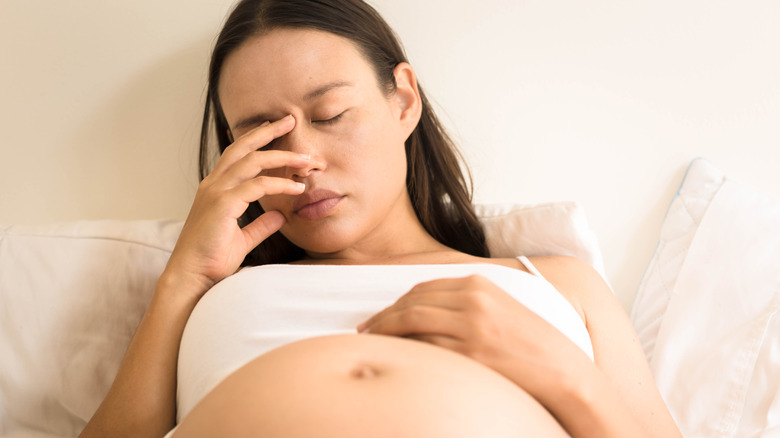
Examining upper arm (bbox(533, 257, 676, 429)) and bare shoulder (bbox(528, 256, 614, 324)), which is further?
bare shoulder (bbox(528, 256, 614, 324))

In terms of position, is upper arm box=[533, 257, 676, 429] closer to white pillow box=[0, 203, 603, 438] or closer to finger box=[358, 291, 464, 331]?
white pillow box=[0, 203, 603, 438]

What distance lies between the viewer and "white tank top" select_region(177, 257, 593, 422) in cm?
102

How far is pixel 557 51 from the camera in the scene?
1660 millimetres

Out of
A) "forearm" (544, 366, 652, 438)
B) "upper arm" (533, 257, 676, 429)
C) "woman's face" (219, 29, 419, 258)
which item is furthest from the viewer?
"woman's face" (219, 29, 419, 258)

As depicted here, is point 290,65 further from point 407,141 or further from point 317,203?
point 407,141

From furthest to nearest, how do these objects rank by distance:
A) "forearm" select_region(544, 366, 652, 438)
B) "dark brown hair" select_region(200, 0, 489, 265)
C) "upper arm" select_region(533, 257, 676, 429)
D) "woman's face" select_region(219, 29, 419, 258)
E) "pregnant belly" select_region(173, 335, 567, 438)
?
"dark brown hair" select_region(200, 0, 489, 265)
"woman's face" select_region(219, 29, 419, 258)
"upper arm" select_region(533, 257, 676, 429)
"forearm" select_region(544, 366, 652, 438)
"pregnant belly" select_region(173, 335, 567, 438)

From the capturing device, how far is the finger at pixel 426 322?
917mm

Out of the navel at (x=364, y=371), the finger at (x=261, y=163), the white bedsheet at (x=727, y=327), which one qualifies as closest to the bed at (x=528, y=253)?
the white bedsheet at (x=727, y=327)

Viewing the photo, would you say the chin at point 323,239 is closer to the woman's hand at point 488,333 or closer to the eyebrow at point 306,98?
the eyebrow at point 306,98

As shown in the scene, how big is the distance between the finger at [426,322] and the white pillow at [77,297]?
594 millimetres

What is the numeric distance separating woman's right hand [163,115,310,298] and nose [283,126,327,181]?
12mm

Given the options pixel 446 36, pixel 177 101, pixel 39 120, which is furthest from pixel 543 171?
pixel 39 120

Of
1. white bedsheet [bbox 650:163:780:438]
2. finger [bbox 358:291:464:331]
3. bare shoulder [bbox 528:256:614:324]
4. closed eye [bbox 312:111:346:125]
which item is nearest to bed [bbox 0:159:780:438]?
white bedsheet [bbox 650:163:780:438]

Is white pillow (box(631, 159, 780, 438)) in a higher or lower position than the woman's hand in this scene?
lower
